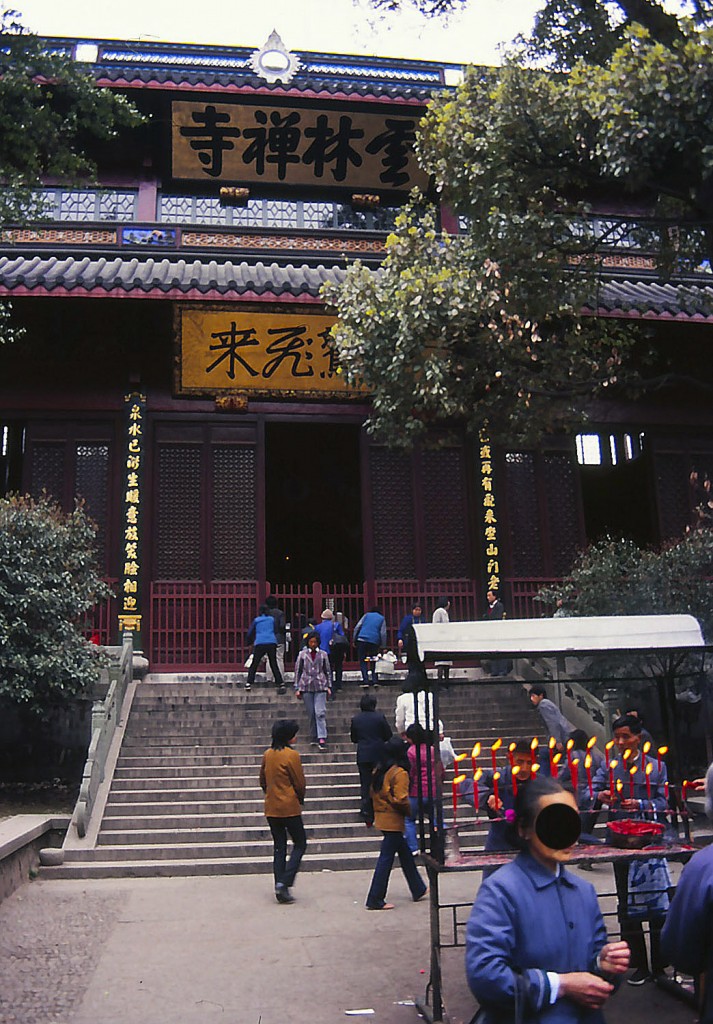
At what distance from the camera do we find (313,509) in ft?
64.5

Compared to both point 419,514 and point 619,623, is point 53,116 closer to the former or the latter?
point 619,623

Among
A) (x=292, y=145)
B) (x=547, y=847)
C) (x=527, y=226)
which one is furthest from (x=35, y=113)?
(x=292, y=145)

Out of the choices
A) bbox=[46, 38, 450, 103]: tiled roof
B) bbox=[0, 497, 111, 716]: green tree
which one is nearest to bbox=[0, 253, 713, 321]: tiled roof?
bbox=[46, 38, 450, 103]: tiled roof

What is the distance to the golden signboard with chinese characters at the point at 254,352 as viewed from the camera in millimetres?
13172

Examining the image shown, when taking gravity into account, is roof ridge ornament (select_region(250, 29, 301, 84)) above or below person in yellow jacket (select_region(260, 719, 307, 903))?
above

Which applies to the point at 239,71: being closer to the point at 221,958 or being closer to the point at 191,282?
the point at 191,282

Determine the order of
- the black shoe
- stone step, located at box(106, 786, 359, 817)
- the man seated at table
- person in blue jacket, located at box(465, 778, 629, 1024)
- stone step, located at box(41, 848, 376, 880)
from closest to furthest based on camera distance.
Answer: person in blue jacket, located at box(465, 778, 629, 1024) → the man seated at table → the black shoe → stone step, located at box(41, 848, 376, 880) → stone step, located at box(106, 786, 359, 817)

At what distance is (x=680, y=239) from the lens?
28.2 ft

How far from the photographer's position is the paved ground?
4562 millimetres

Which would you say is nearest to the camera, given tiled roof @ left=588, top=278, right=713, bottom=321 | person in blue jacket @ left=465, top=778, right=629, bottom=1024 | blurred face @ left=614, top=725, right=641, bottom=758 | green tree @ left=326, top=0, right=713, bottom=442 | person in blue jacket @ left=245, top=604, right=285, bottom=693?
person in blue jacket @ left=465, top=778, right=629, bottom=1024

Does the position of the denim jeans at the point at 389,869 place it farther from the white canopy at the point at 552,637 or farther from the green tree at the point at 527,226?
the green tree at the point at 527,226

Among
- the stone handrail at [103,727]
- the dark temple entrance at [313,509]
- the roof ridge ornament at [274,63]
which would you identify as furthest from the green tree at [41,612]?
the roof ridge ornament at [274,63]

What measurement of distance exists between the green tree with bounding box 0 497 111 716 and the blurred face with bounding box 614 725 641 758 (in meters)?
6.31

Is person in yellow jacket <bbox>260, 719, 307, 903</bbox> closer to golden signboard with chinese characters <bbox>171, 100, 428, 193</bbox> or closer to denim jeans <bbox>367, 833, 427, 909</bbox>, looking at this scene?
denim jeans <bbox>367, 833, 427, 909</bbox>
